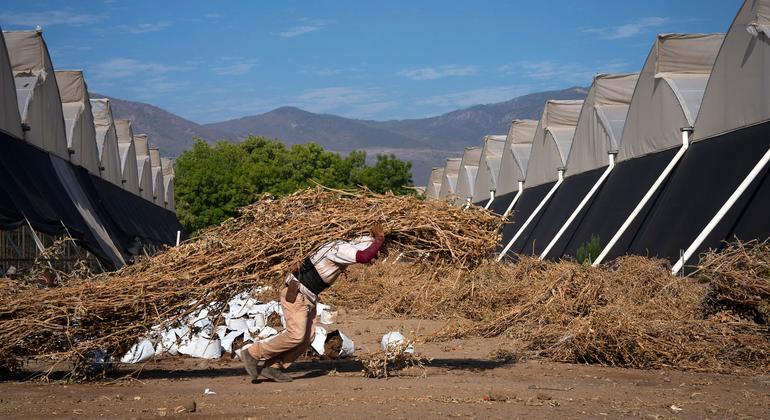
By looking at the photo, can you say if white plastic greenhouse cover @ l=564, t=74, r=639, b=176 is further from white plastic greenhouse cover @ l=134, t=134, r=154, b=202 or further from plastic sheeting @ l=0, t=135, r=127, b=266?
white plastic greenhouse cover @ l=134, t=134, r=154, b=202

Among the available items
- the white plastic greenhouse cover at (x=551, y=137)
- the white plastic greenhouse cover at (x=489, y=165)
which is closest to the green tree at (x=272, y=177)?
the white plastic greenhouse cover at (x=489, y=165)

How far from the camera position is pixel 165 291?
9.51m

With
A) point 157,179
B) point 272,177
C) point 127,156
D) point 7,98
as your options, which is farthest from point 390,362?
point 157,179

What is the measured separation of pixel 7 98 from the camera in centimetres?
2119

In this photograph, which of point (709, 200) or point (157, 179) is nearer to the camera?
point (709, 200)

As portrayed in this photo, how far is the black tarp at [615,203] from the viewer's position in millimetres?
22266

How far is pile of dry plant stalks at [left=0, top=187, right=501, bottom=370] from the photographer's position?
9391 mm

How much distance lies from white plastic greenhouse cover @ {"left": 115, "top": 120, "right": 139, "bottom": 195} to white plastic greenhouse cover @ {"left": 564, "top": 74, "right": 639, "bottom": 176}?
22.1 metres

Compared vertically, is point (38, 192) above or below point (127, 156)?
above

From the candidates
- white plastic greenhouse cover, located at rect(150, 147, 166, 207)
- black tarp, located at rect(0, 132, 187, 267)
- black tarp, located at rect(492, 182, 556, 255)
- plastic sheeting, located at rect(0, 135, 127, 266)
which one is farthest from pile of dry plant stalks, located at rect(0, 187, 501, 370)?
white plastic greenhouse cover, located at rect(150, 147, 166, 207)

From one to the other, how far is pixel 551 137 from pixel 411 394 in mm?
29205

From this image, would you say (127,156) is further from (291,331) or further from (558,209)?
(291,331)

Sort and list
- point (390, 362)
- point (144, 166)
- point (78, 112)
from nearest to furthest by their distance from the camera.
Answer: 1. point (390, 362)
2. point (78, 112)
3. point (144, 166)

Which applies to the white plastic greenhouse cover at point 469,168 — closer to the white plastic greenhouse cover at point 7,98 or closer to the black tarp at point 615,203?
the black tarp at point 615,203
